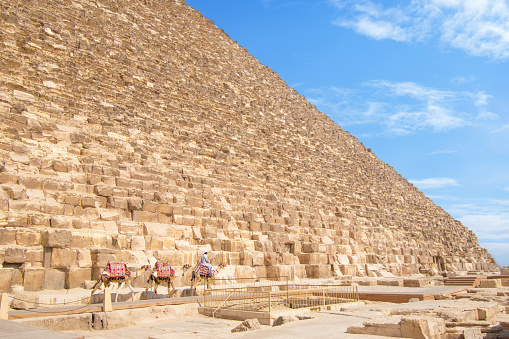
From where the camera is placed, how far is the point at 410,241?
23.5 metres

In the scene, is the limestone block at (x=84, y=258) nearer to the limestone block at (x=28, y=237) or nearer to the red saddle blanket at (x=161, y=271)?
the limestone block at (x=28, y=237)

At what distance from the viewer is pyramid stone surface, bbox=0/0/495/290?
30.7 feet

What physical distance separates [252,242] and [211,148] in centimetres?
433

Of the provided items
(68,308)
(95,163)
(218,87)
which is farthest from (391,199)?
(68,308)

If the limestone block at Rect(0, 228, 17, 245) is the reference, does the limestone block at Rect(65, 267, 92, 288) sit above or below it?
below

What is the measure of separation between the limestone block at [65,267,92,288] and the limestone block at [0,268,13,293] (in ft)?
3.50

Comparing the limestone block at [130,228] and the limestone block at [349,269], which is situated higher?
the limestone block at [130,228]

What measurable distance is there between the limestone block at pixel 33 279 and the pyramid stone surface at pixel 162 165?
0.03 metres

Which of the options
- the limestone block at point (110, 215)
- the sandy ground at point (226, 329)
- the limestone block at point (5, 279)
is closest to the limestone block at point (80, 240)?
the limestone block at point (110, 215)

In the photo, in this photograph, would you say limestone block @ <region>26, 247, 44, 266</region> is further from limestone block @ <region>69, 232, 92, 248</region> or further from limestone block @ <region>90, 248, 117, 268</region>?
limestone block @ <region>90, 248, 117, 268</region>

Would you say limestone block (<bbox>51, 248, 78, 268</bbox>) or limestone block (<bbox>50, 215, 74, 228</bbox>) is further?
limestone block (<bbox>50, 215, 74, 228</bbox>)

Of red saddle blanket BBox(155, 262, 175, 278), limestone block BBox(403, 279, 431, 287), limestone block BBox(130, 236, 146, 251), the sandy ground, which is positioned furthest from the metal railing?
limestone block BBox(403, 279, 431, 287)

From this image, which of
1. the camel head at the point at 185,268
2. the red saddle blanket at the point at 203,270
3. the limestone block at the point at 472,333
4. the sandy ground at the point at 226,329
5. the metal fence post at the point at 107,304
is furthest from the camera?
the camel head at the point at 185,268

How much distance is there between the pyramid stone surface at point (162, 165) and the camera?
9.37 m
